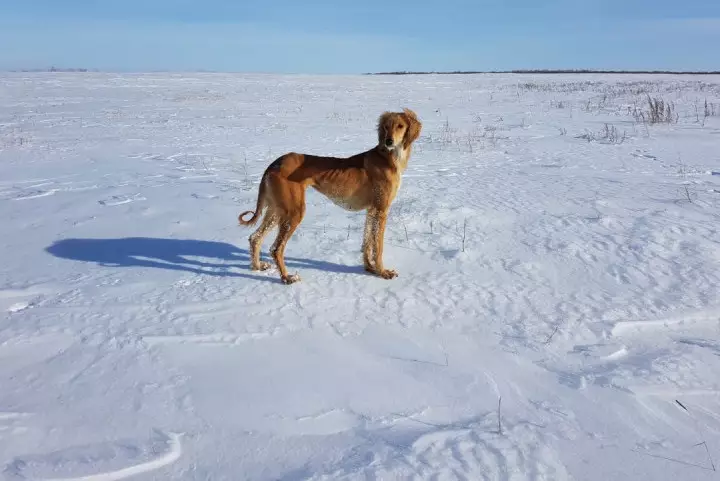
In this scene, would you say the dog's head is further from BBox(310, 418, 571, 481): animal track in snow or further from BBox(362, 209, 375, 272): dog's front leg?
BBox(310, 418, 571, 481): animal track in snow

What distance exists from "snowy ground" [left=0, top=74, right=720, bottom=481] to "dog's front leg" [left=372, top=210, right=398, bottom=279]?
4.7 inches

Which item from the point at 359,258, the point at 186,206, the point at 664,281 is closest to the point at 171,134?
the point at 186,206

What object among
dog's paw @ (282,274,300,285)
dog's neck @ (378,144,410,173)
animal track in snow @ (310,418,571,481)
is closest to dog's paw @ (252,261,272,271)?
dog's paw @ (282,274,300,285)

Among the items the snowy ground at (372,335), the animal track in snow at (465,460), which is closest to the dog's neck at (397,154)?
the snowy ground at (372,335)

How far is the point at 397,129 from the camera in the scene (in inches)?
190

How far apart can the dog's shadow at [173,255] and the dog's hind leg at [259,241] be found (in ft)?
0.42

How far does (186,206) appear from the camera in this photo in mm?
7066

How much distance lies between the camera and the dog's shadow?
197 inches

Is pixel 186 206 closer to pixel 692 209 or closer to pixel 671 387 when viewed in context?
pixel 671 387

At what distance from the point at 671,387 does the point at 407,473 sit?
1855 millimetres

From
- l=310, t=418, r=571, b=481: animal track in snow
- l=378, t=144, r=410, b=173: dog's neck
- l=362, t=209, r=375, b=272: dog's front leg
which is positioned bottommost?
l=310, t=418, r=571, b=481: animal track in snow

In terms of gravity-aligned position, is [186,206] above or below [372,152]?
below

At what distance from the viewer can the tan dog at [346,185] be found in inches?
186

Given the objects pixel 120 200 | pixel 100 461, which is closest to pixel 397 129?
pixel 100 461
